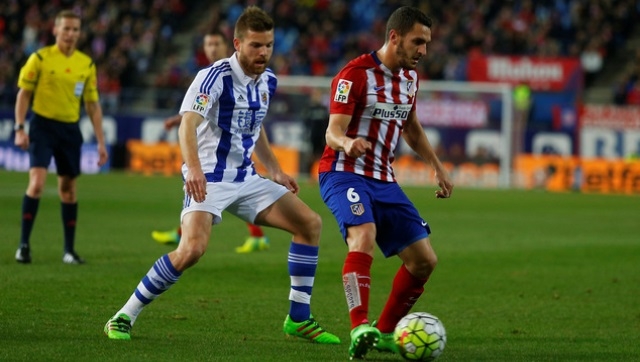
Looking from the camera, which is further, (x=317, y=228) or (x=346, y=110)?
(x=317, y=228)

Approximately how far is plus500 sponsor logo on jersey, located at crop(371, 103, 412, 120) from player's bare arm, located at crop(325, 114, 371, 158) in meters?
0.24

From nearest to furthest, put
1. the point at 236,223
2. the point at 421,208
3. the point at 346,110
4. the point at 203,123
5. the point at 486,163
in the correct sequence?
the point at 346,110 < the point at 203,123 < the point at 236,223 < the point at 421,208 < the point at 486,163

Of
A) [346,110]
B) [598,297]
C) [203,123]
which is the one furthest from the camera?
[598,297]

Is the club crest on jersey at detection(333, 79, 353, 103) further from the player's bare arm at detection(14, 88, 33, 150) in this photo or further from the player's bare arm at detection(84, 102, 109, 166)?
the player's bare arm at detection(84, 102, 109, 166)

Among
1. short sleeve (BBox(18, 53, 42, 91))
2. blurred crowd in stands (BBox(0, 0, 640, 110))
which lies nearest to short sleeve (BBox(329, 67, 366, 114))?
short sleeve (BBox(18, 53, 42, 91))

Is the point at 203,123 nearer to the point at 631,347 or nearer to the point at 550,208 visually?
the point at 631,347

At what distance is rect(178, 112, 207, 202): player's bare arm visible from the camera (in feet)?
24.2

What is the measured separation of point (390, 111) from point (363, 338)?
1.58 meters

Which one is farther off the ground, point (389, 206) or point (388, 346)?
point (389, 206)

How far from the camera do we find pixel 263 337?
8.02 m

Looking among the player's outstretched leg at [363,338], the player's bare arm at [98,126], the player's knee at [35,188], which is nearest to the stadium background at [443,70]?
the player's bare arm at [98,126]

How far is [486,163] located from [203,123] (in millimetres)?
23300

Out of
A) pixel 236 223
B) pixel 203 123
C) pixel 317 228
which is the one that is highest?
pixel 203 123

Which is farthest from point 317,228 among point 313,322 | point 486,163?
point 486,163
